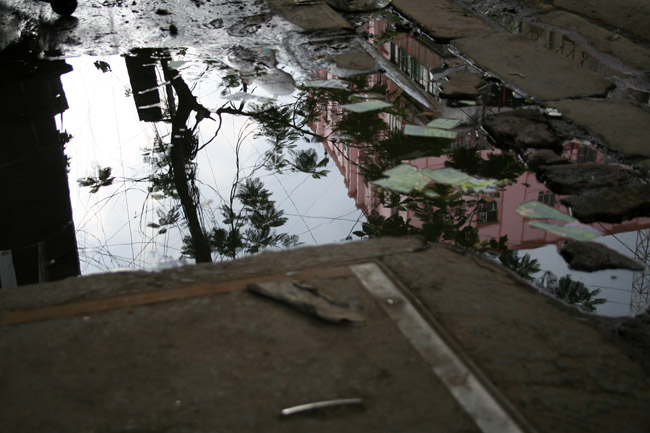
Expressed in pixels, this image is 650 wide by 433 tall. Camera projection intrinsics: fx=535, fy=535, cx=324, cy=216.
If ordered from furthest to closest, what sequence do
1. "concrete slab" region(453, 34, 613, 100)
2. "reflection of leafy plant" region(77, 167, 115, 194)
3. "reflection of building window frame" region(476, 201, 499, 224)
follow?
1. "concrete slab" region(453, 34, 613, 100)
2. "reflection of leafy plant" region(77, 167, 115, 194)
3. "reflection of building window frame" region(476, 201, 499, 224)

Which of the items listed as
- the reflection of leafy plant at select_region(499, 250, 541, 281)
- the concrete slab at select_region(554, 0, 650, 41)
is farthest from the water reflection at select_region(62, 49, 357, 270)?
the concrete slab at select_region(554, 0, 650, 41)

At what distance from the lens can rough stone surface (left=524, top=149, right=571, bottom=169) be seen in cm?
A: 268

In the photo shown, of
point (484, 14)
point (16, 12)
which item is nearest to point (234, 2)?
point (16, 12)

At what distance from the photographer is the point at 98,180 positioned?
262 centimetres

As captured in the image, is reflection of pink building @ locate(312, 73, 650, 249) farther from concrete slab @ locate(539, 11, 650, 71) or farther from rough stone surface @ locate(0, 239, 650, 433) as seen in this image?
concrete slab @ locate(539, 11, 650, 71)

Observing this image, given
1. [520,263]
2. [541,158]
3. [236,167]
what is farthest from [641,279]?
[236,167]

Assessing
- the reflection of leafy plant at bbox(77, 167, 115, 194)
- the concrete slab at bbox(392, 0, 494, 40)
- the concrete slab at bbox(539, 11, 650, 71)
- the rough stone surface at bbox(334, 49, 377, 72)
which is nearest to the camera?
the reflection of leafy plant at bbox(77, 167, 115, 194)

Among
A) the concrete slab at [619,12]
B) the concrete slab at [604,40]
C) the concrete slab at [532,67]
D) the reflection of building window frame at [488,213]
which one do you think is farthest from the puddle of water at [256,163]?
the concrete slab at [619,12]

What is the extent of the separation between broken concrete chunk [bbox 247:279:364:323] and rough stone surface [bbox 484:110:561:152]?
5.47 feet

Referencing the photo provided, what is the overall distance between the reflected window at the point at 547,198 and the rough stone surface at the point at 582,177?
4cm

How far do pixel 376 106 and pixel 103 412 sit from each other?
8.17ft

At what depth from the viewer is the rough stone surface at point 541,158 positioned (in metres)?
2.68

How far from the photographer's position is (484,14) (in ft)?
17.0

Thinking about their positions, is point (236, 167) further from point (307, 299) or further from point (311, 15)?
point (311, 15)
